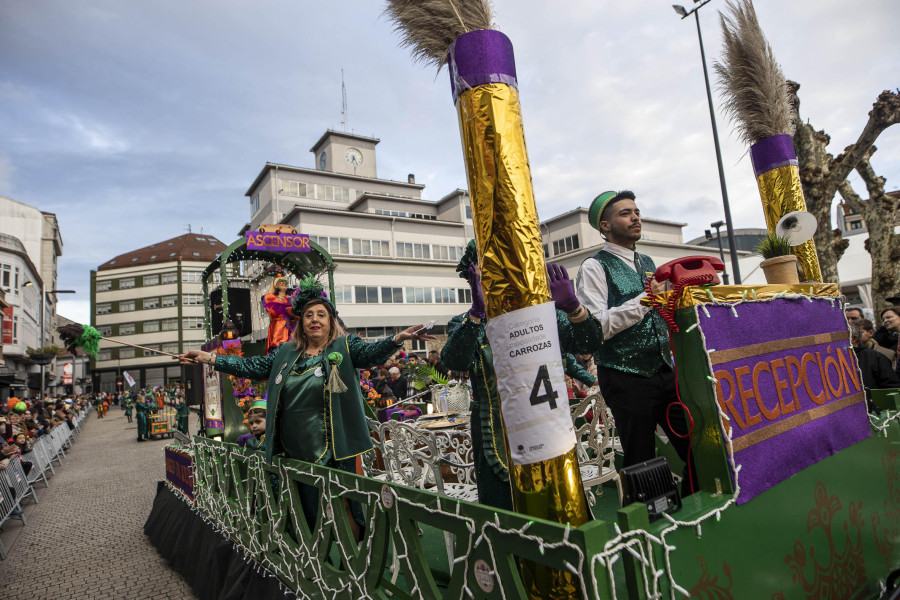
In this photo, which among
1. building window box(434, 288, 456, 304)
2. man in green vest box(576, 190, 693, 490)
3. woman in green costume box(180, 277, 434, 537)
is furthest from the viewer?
building window box(434, 288, 456, 304)

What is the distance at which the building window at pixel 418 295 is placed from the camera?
113 feet

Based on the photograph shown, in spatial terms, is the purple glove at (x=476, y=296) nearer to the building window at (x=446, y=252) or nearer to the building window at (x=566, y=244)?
the building window at (x=446, y=252)

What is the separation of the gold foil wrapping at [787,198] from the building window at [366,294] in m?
29.2

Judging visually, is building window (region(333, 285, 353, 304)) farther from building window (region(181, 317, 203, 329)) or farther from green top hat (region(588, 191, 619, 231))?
building window (region(181, 317, 203, 329))

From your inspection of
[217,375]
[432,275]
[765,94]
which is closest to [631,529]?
[765,94]

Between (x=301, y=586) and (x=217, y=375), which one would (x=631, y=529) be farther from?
(x=217, y=375)

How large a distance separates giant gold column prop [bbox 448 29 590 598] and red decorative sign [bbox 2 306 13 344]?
41.3 metres

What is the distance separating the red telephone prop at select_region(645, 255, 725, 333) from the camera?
1.83 m

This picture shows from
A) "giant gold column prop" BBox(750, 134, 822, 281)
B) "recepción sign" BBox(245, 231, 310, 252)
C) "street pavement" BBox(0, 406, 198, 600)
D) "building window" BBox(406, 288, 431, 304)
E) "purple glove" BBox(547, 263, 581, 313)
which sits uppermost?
"building window" BBox(406, 288, 431, 304)

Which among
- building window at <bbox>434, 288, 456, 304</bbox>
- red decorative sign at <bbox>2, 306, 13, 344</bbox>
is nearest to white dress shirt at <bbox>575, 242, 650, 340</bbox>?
building window at <bbox>434, 288, 456, 304</bbox>

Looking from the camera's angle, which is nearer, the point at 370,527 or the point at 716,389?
the point at 716,389

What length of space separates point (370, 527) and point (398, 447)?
211cm

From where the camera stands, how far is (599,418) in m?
3.79

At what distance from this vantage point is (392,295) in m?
33.6
